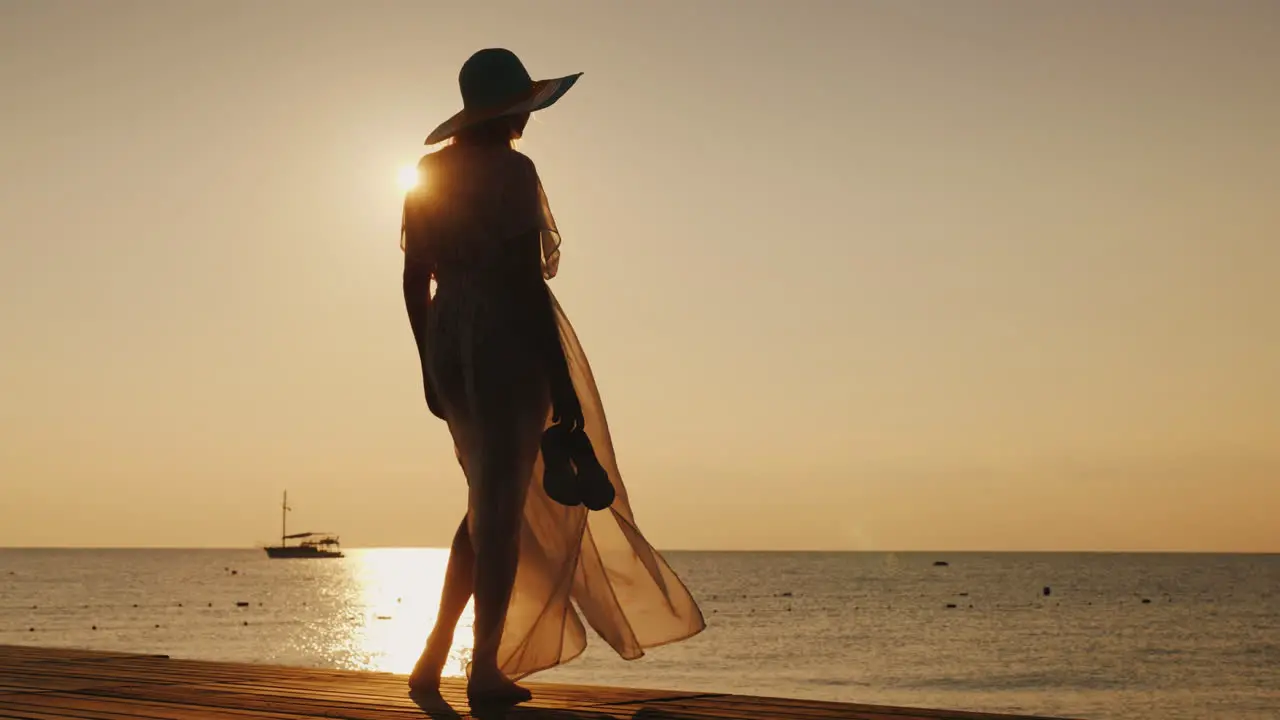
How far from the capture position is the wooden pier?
14.1 ft

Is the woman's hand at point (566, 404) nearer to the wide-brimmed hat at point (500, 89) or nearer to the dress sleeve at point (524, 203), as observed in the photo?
the dress sleeve at point (524, 203)

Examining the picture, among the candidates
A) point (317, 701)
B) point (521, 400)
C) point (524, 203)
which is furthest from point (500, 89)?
point (317, 701)

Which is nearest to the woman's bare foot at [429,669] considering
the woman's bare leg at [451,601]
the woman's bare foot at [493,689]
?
the woman's bare leg at [451,601]

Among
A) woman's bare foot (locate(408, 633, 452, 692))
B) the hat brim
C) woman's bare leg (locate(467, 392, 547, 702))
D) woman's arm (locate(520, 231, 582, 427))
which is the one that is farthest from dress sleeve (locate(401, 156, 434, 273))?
woman's bare foot (locate(408, 633, 452, 692))

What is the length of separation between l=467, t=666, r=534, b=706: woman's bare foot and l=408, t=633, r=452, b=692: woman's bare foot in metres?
0.16

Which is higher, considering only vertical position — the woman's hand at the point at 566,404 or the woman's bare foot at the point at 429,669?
the woman's hand at the point at 566,404

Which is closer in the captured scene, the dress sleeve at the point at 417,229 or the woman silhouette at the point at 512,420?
the woman silhouette at the point at 512,420

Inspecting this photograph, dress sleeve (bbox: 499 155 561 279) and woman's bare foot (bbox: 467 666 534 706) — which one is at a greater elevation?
Result: dress sleeve (bbox: 499 155 561 279)

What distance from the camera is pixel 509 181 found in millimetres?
4883

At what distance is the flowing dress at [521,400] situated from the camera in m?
4.79

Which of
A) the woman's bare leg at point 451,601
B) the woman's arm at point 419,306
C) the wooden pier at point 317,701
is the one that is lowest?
the wooden pier at point 317,701

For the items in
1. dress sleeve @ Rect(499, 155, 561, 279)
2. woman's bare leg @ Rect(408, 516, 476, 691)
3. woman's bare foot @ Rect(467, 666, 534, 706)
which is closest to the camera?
woman's bare foot @ Rect(467, 666, 534, 706)

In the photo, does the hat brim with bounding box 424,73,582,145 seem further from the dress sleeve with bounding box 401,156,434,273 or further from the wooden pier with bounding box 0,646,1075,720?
the wooden pier with bounding box 0,646,1075,720

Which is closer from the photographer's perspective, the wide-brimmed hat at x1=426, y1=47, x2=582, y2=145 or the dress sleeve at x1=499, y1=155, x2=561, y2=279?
the dress sleeve at x1=499, y1=155, x2=561, y2=279
